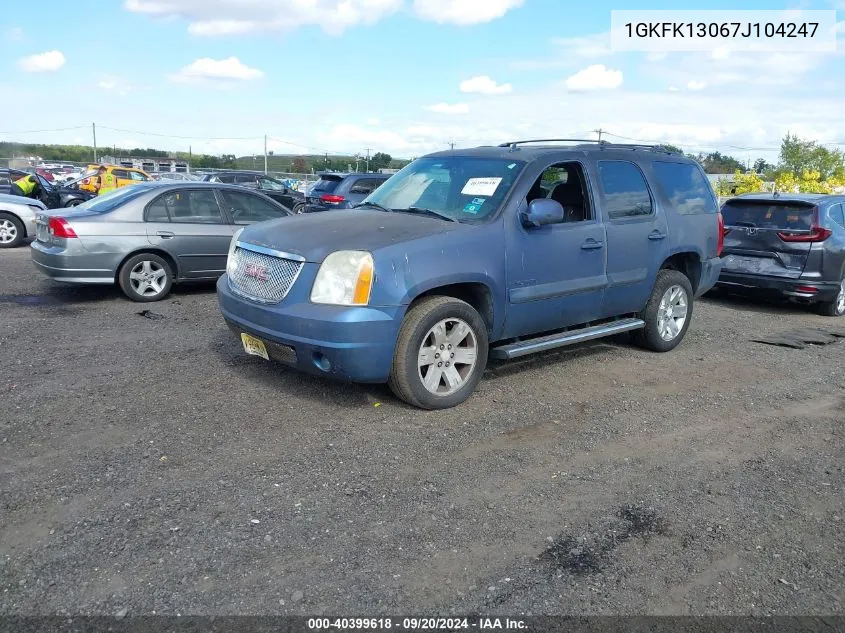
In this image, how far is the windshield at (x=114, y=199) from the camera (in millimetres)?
8766

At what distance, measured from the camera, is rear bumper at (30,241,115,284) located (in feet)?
27.4

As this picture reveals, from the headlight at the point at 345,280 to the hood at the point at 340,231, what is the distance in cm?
6

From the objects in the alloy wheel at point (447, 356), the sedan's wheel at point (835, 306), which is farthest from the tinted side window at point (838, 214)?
the alloy wheel at point (447, 356)

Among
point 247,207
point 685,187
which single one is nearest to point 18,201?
point 247,207

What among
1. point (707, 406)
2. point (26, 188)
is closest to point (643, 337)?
point (707, 406)

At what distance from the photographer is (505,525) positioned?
3.59 meters

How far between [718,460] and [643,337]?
2.59 metres

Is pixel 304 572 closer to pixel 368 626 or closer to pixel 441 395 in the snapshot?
pixel 368 626

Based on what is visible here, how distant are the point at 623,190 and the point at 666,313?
1.41m

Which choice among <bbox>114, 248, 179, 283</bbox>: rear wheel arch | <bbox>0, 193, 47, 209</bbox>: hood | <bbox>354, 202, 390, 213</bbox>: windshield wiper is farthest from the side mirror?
<bbox>0, 193, 47, 209</bbox>: hood

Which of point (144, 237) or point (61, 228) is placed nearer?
point (61, 228)

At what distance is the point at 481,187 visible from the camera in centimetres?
568

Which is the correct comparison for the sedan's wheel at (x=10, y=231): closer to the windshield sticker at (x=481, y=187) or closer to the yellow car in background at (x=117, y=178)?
the yellow car in background at (x=117, y=178)

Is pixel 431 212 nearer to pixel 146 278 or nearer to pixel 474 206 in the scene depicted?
pixel 474 206
